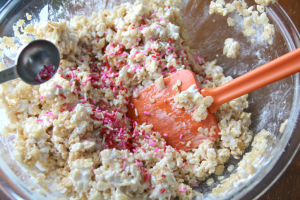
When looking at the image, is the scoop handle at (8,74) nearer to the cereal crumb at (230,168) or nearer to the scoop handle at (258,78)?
the scoop handle at (258,78)

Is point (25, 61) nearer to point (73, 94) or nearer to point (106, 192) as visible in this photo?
point (73, 94)

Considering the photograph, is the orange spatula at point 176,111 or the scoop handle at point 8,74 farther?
the orange spatula at point 176,111

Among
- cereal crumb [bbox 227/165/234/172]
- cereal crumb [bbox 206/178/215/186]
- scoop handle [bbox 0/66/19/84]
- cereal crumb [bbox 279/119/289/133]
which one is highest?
scoop handle [bbox 0/66/19/84]

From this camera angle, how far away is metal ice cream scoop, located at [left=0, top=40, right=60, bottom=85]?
116 cm

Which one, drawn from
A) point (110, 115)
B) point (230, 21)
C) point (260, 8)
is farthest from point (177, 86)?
point (260, 8)

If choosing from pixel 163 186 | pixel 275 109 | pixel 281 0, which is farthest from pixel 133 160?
pixel 281 0

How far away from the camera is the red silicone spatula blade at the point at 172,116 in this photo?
4.71 ft

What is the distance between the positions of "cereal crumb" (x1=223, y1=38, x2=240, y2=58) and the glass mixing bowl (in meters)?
0.04

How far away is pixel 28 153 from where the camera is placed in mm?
1189

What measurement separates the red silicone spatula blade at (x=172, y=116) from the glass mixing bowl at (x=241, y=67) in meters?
0.28

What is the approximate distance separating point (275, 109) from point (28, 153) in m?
1.52

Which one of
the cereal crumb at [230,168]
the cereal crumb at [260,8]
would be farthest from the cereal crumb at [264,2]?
the cereal crumb at [230,168]

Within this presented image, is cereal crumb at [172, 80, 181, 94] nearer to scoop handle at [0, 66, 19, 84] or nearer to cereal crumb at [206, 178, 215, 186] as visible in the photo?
cereal crumb at [206, 178, 215, 186]

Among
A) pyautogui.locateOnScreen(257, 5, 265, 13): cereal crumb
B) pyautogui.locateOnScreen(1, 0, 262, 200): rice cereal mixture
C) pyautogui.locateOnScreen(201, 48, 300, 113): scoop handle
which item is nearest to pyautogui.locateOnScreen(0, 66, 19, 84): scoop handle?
pyautogui.locateOnScreen(1, 0, 262, 200): rice cereal mixture
